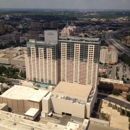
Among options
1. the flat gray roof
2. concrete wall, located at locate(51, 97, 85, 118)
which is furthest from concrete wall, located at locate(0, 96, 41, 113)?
the flat gray roof

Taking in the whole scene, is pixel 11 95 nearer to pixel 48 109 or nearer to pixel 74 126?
pixel 48 109

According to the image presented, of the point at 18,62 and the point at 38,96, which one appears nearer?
the point at 38,96

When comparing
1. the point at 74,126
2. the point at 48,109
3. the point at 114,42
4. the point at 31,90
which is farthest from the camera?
the point at 114,42

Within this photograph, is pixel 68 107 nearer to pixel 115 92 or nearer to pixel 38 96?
pixel 38 96

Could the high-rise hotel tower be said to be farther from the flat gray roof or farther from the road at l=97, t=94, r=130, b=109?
the flat gray roof

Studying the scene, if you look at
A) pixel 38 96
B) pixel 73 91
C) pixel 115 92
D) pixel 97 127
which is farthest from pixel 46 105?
pixel 115 92

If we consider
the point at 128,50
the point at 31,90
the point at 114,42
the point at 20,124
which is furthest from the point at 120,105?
the point at 114,42
